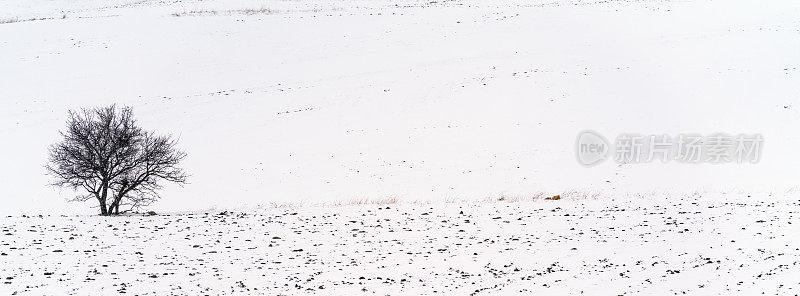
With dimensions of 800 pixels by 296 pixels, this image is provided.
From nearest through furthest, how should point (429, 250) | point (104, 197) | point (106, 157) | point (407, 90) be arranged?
1. point (429, 250)
2. point (106, 157)
3. point (104, 197)
4. point (407, 90)

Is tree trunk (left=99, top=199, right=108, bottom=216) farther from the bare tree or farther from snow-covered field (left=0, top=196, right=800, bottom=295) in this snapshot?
snow-covered field (left=0, top=196, right=800, bottom=295)

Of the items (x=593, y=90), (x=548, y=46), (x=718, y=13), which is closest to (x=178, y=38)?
(x=548, y=46)

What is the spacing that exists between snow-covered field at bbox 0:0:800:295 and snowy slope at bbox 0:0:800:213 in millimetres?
175

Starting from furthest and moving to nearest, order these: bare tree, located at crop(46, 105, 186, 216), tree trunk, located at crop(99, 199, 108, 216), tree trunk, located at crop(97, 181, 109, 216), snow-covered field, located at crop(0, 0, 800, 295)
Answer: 1. tree trunk, located at crop(99, 199, 108, 216)
2. tree trunk, located at crop(97, 181, 109, 216)
3. bare tree, located at crop(46, 105, 186, 216)
4. snow-covered field, located at crop(0, 0, 800, 295)

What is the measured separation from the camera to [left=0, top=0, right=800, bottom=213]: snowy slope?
28531 millimetres

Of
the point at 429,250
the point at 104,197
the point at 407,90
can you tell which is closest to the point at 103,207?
the point at 104,197

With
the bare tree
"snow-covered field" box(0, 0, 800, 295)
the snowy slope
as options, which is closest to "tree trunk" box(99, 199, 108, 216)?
the bare tree

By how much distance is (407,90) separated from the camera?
39.8 metres

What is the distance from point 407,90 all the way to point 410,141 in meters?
7.36

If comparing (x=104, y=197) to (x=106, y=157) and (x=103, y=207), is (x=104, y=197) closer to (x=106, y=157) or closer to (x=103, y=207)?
(x=103, y=207)

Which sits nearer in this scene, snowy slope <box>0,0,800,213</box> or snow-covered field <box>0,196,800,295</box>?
snow-covered field <box>0,196,800,295</box>

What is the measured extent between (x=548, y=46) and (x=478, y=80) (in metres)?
7.34

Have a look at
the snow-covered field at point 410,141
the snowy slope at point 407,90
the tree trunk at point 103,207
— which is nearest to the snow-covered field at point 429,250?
the snow-covered field at point 410,141

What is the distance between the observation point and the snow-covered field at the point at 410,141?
14641 millimetres
